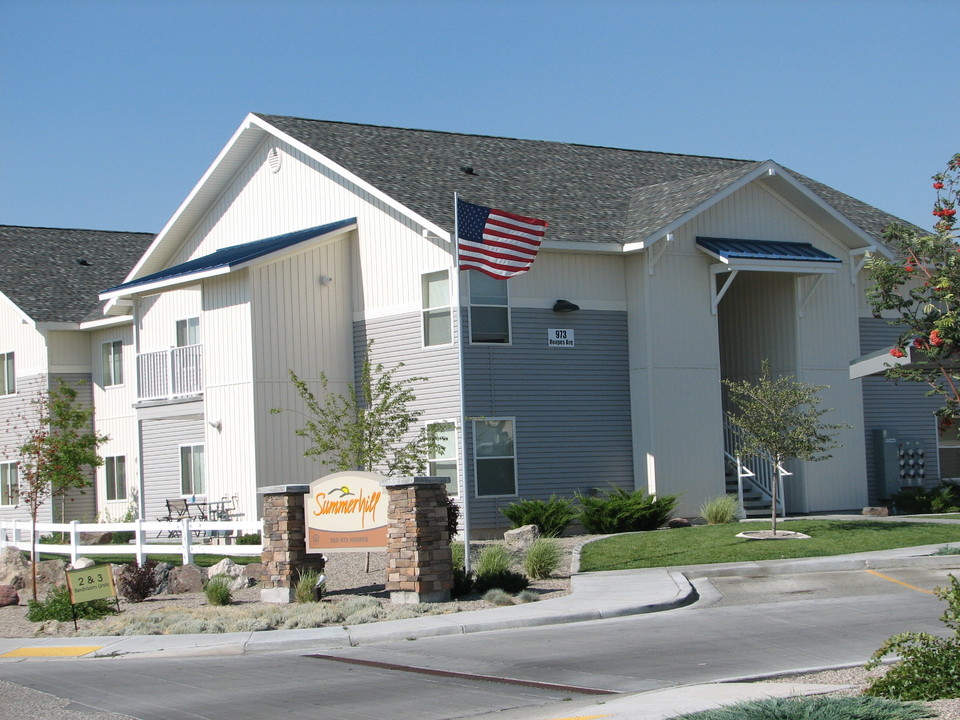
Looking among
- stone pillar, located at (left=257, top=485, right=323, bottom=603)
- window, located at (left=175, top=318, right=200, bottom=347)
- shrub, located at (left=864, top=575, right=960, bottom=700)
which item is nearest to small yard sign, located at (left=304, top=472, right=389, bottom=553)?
stone pillar, located at (left=257, top=485, right=323, bottom=603)

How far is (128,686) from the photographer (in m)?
12.0

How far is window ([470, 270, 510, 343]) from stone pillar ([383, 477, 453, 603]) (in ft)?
27.9

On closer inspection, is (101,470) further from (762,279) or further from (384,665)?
(384,665)

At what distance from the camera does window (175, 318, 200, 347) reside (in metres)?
30.8

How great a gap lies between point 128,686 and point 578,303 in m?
15.9

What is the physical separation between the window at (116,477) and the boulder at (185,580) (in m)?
15.6

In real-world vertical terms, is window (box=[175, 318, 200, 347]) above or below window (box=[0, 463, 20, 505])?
above

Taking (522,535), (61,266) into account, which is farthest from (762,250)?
(61,266)

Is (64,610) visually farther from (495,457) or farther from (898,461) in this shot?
(898,461)

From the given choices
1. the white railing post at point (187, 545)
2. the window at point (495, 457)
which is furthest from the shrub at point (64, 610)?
the window at point (495, 457)

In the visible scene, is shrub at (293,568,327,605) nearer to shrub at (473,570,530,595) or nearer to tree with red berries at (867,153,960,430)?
shrub at (473,570,530,595)

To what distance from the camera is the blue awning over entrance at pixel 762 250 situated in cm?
2653

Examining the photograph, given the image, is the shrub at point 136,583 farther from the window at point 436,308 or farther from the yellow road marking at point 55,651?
the window at point 436,308

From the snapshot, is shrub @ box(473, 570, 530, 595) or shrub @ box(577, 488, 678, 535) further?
shrub @ box(577, 488, 678, 535)
